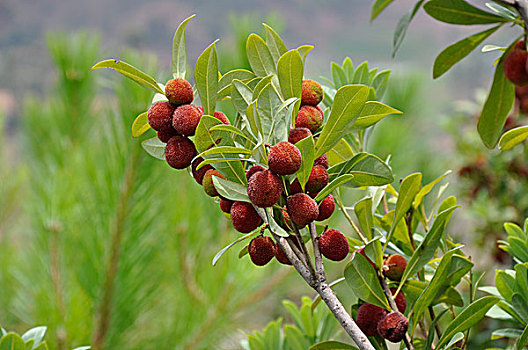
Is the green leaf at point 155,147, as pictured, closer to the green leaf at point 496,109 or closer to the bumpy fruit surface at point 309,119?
the bumpy fruit surface at point 309,119

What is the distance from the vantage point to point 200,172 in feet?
0.74

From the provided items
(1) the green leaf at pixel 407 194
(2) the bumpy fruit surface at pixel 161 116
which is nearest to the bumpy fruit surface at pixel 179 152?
(2) the bumpy fruit surface at pixel 161 116

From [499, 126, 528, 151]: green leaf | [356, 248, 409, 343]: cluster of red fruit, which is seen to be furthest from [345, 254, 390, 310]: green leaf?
[499, 126, 528, 151]: green leaf

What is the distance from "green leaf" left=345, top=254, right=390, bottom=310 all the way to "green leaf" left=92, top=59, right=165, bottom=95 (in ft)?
0.40

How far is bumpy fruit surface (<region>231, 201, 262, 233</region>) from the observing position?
0.65 feet

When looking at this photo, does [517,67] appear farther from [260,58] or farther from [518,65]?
[260,58]

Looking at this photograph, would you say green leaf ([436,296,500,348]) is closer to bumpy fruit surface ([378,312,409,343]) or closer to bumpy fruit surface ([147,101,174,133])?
bumpy fruit surface ([378,312,409,343])

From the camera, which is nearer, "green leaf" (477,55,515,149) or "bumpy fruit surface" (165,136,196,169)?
"bumpy fruit surface" (165,136,196,169)

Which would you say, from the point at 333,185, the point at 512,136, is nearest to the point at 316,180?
the point at 333,185

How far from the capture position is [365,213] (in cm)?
25

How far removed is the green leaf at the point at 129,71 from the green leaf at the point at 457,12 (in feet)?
0.56

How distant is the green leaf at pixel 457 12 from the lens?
28 cm

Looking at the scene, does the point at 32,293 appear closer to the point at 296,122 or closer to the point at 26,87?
the point at 296,122

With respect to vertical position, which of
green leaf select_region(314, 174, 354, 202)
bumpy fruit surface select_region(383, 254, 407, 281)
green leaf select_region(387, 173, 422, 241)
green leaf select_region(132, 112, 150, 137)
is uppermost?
green leaf select_region(132, 112, 150, 137)
